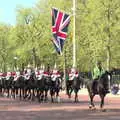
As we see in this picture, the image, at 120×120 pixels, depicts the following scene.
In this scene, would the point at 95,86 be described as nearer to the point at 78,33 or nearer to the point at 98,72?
the point at 98,72

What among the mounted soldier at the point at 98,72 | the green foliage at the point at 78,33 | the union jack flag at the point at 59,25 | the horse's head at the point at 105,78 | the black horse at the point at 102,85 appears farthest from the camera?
the green foliage at the point at 78,33

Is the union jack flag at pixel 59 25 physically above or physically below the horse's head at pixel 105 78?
above

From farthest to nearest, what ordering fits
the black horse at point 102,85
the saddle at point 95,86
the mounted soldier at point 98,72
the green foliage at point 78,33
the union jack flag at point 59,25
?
1. the green foliage at point 78,33
2. the union jack flag at point 59,25
3. the saddle at point 95,86
4. the mounted soldier at point 98,72
5. the black horse at point 102,85

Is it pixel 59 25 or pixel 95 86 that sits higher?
pixel 59 25

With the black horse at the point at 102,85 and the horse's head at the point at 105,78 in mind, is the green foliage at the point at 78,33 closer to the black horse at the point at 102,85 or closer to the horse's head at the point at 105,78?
the black horse at the point at 102,85

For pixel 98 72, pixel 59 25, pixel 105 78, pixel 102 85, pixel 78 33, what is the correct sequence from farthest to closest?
pixel 78 33 → pixel 59 25 → pixel 98 72 → pixel 102 85 → pixel 105 78

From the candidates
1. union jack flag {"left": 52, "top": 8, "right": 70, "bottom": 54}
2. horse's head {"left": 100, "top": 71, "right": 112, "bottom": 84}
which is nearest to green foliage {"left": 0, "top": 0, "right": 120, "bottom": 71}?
union jack flag {"left": 52, "top": 8, "right": 70, "bottom": 54}

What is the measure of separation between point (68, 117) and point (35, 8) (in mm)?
56727

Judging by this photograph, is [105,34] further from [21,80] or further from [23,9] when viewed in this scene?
[23,9]

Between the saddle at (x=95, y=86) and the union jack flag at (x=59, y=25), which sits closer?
the saddle at (x=95, y=86)

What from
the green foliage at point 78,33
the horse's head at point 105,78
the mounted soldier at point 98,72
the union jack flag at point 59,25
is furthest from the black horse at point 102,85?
the green foliage at point 78,33

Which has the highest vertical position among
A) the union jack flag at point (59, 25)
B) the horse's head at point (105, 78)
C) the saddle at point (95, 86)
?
the union jack flag at point (59, 25)

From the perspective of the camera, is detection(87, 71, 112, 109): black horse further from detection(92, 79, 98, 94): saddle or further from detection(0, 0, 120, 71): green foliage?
detection(0, 0, 120, 71): green foliage

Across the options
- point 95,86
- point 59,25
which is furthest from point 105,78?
point 59,25
